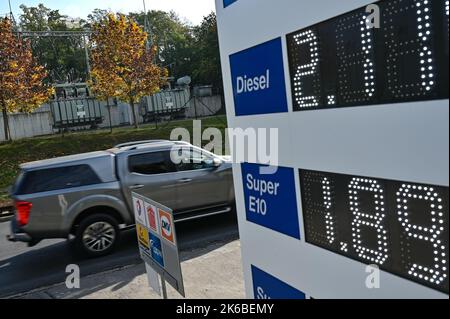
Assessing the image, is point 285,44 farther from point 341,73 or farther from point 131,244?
point 131,244

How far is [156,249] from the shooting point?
448 cm

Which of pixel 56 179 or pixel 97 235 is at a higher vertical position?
pixel 56 179

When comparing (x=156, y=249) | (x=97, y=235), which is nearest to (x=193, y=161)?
(x=97, y=235)

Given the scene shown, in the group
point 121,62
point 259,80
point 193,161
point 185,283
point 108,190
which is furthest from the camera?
point 121,62

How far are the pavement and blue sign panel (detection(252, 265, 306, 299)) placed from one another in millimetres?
2390

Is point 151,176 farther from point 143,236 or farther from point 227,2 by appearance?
point 227,2

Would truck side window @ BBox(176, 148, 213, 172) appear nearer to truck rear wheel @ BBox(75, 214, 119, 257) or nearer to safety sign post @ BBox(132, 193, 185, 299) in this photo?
truck rear wheel @ BBox(75, 214, 119, 257)

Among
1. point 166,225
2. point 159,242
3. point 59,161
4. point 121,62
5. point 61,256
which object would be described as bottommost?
point 61,256

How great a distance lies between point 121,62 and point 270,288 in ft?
79.7

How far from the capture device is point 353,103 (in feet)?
7.08

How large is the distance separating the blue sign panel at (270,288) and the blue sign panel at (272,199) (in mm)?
373

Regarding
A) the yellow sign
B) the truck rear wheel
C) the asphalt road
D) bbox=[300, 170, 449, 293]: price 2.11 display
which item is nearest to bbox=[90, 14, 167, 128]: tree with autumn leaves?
the asphalt road

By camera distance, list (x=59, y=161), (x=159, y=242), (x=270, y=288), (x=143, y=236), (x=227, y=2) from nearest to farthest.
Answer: (x=270, y=288) → (x=227, y=2) → (x=159, y=242) → (x=143, y=236) → (x=59, y=161)
